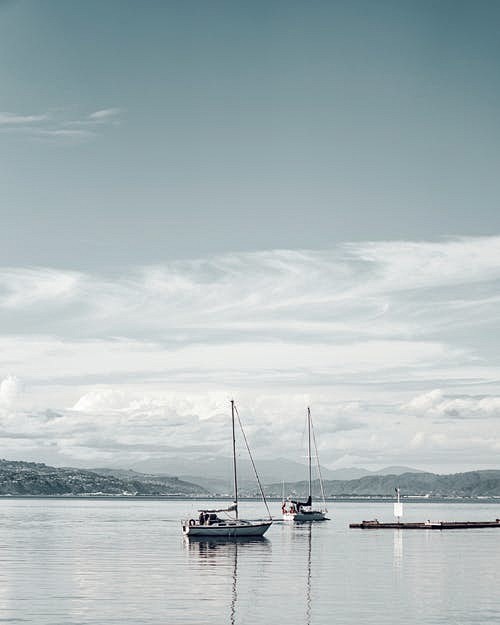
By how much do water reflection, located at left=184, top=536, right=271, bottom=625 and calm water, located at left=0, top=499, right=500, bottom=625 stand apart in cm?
14

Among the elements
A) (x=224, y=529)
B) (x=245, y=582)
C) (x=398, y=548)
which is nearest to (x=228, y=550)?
(x=224, y=529)

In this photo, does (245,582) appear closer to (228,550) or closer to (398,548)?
(228,550)

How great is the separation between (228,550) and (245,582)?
41481mm

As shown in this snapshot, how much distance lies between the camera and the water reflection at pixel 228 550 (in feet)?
301

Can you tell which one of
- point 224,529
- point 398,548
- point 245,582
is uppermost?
point 224,529

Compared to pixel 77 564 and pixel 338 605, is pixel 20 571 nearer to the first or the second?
pixel 77 564

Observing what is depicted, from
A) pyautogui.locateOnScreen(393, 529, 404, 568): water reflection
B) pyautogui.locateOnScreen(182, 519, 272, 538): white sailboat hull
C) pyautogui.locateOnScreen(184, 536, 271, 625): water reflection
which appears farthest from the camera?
pyautogui.locateOnScreen(182, 519, 272, 538): white sailboat hull

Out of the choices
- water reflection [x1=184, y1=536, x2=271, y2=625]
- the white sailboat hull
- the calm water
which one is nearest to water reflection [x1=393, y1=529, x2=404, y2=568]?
the calm water

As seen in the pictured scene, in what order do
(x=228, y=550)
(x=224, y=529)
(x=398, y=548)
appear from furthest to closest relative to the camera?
(x=224, y=529), (x=398, y=548), (x=228, y=550)

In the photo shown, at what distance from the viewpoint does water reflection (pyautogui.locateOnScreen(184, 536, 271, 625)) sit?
91.6 m

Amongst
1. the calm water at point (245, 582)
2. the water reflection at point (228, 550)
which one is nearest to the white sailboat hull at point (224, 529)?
the water reflection at point (228, 550)

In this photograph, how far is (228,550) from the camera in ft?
407

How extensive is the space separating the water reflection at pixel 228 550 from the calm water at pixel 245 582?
14 centimetres

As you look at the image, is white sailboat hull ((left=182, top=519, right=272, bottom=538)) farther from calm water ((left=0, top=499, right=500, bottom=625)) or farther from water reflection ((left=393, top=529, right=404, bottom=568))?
water reflection ((left=393, top=529, right=404, bottom=568))
